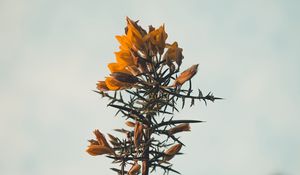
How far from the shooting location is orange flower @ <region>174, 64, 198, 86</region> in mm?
1877

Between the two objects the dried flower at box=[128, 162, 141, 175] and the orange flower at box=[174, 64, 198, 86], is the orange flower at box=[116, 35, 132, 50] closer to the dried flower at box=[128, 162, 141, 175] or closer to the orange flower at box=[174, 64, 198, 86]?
the orange flower at box=[174, 64, 198, 86]

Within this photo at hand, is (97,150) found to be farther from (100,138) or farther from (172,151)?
(172,151)

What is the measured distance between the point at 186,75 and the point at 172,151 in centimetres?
39

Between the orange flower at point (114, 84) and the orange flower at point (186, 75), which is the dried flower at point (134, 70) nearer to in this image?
the orange flower at point (114, 84)

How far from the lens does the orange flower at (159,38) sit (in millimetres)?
2014

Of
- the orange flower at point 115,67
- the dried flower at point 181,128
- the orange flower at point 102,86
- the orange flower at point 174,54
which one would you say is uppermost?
the orange flower at point 174,54

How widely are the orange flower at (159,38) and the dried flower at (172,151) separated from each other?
Result: 1.66ft

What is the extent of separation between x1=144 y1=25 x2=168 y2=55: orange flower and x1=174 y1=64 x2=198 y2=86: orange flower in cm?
18

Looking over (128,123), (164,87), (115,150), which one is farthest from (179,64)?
(115,150)

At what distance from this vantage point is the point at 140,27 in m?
2.14

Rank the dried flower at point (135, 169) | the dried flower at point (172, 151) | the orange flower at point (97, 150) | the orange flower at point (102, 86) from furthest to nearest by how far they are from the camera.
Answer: the orange flower at point (102, 86), the orange flower at point (97, 150), the dried flower at point (172, 151), the dried flower at point (135, 169)

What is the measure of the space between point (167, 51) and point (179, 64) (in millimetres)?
99

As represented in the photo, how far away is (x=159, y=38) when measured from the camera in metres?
2.02

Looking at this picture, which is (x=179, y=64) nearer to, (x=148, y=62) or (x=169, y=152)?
(x=148, y=62)
